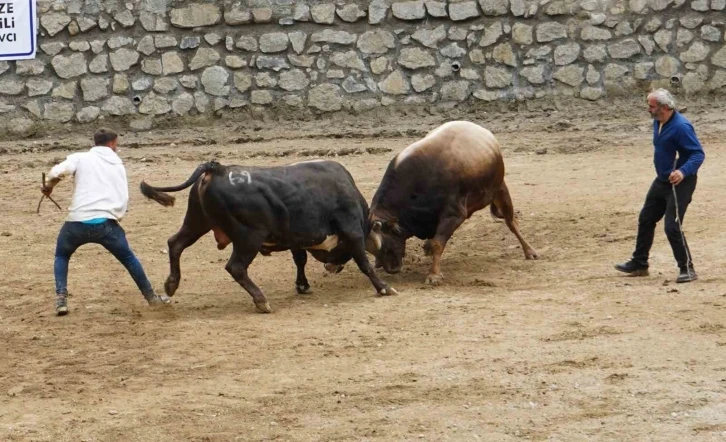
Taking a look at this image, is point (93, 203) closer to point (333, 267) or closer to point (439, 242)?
point (333, 267)

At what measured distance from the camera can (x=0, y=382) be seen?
26.8ft

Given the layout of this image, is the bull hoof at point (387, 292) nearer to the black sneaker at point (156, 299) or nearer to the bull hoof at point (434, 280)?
the bull hoof at point (434, 280)

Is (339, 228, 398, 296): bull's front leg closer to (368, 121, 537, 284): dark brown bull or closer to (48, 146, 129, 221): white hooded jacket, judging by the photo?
(368, 121, 537, 284): dark brown bull

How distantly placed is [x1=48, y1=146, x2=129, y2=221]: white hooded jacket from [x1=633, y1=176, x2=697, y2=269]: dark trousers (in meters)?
4.05

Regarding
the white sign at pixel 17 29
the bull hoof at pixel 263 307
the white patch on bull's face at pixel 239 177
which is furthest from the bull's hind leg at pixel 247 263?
the white sign at pixel 17 29

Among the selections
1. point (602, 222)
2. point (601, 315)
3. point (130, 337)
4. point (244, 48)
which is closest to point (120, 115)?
point (244, 48)

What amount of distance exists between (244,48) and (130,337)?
8083mm

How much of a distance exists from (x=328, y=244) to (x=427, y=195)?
49.2 inches

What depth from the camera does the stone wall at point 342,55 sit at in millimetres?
16422

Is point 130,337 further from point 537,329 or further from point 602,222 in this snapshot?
point 602,222

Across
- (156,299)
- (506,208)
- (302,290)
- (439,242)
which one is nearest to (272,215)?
(302,290)

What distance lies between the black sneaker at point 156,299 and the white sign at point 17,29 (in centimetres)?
686

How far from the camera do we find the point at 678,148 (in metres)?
10.0

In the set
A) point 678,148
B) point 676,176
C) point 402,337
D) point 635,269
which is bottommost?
point 402,337
